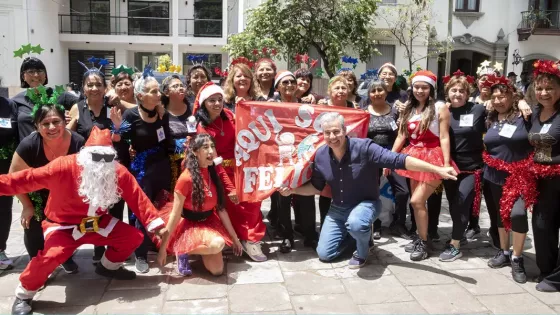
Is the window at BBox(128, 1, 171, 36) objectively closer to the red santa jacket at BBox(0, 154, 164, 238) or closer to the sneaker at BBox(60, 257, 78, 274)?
the sneaker at BBox(60, 257, 78, 274)

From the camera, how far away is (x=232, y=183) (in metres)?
4.73

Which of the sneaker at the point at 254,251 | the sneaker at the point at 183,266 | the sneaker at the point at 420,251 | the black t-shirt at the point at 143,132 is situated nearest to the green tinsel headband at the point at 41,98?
the black t-shirt at the point at 143,132

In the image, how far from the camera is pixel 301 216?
500 cm

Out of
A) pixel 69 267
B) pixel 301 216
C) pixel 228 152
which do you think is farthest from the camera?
pixel 301 216

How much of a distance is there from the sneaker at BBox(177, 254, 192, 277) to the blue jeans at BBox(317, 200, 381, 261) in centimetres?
127

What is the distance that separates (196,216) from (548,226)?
10.1 feet

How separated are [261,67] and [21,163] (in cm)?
267

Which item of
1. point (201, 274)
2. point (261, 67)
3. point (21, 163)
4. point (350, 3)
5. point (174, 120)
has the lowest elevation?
point (201, 274)

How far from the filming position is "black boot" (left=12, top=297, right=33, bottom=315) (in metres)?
3.44

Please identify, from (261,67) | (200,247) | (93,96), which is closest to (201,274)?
(200,247)

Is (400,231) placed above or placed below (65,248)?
below

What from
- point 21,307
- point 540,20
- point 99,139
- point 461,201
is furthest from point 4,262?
point 540,20

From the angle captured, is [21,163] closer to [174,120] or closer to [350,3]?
[174,120]

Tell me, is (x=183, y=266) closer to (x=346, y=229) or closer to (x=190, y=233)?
(x=190, y=233)
